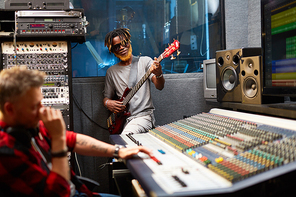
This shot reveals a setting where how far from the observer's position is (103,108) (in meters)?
2.58

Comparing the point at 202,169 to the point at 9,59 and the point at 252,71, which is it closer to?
the point at 252,71

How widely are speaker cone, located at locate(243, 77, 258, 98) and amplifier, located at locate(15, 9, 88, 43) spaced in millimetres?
1262

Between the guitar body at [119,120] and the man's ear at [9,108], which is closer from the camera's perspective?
the man's ear at [9,108]

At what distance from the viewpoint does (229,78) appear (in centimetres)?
175

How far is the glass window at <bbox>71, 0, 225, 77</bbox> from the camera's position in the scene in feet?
8.77

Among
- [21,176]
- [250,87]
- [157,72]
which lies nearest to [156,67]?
[157,72]

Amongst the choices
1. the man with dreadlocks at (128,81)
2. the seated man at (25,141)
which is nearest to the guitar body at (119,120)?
the man with dreadlocks at (128,81)

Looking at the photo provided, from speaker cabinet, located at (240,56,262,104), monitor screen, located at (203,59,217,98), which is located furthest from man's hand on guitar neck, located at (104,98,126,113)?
speaker cabinet, located at (240,56,262,104)

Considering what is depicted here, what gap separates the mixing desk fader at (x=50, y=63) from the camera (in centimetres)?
200

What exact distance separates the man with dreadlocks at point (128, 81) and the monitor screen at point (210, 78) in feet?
1.46

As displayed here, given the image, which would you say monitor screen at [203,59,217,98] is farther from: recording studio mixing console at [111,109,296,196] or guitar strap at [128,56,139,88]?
recording studio mixing console at [111,109,296,196]

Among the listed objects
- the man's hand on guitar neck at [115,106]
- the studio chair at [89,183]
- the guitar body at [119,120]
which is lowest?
the studio chair at [89,183]

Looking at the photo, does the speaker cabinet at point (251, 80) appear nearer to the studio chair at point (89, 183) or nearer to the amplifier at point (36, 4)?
the studio chair at point (89, 183)

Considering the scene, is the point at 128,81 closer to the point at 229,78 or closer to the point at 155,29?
the point at 155,29
